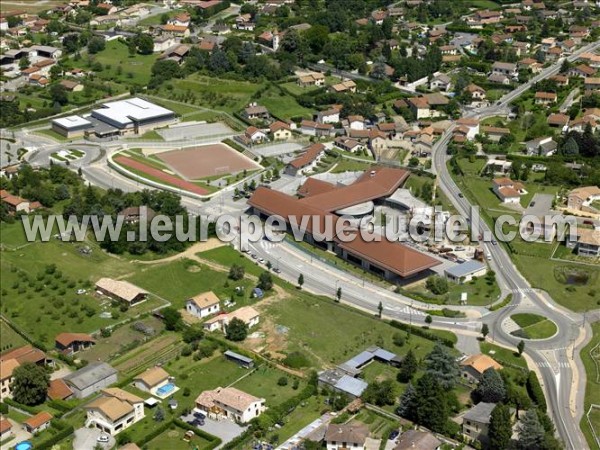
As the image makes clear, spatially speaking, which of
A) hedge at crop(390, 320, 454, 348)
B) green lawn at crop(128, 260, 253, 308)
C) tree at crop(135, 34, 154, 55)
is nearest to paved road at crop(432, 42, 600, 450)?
hedge at crop(390, 320, 454, 348)

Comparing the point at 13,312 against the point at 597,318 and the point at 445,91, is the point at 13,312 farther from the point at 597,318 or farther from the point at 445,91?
the point at 445,91

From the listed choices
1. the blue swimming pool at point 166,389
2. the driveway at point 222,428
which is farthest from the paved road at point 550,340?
the blue swimming pool at point 166,389

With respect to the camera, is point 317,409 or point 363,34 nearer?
point 317,409

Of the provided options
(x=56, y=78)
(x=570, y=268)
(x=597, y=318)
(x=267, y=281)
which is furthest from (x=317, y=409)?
(x=56, y=78)

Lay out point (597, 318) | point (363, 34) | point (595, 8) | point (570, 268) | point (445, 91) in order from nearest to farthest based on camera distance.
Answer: point (597, 318) < point (570, 268) < point (445, 91) < point (363, 34) < point (595, 8)

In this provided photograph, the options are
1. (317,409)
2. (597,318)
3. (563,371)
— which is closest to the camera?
(317,409)

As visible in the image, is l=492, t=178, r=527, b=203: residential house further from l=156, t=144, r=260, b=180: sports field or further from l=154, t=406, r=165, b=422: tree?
l=154, t=406, r=165, b=422: tree

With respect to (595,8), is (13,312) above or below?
below
